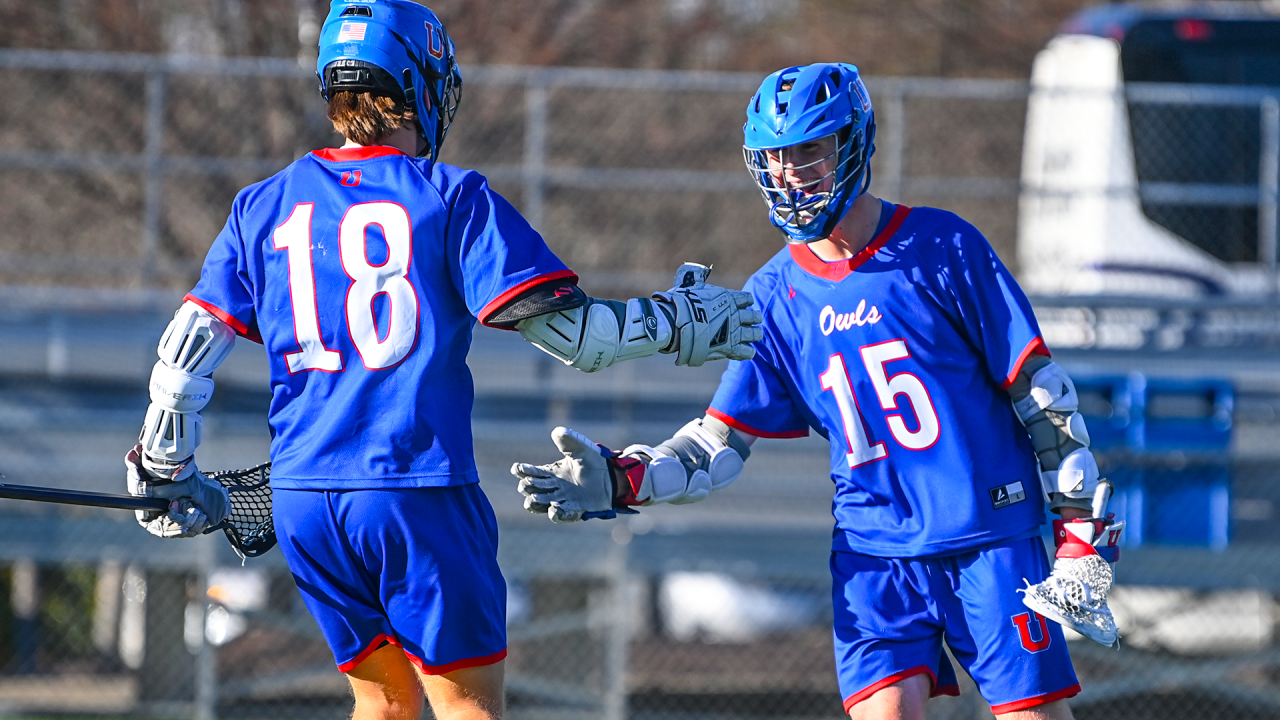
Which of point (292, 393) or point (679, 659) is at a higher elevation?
point (292, 393)

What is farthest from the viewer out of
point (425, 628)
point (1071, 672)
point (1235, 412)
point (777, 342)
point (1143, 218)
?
point (1143, 218)

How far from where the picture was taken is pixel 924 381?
10.6ft

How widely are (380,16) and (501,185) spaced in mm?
6425

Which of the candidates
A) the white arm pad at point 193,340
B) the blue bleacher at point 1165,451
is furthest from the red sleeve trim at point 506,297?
the blue bleacher at point 1165,451

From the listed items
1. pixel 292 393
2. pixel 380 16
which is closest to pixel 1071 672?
pixel 292 393

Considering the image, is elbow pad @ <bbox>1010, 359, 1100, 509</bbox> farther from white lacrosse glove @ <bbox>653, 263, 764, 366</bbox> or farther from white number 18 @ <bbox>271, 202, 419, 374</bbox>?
white number 18 @ <bbox>271, 202, 419, 374</bbox>

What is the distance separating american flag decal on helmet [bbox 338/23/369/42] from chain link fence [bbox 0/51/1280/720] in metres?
3.36

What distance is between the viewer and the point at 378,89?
299 cm

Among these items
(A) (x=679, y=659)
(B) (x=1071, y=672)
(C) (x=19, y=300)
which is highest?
(C) (x=19, y=300)

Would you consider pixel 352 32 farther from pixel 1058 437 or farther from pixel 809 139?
pixel 1058 437

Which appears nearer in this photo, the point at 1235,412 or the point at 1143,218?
the point at 1235,412

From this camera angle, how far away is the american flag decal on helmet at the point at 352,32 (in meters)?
2.98

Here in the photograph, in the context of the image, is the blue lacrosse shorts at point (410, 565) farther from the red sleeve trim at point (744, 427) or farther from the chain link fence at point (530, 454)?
the chain link fence at point (530, 454)

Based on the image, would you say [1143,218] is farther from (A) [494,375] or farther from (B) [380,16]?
(B) [380,16]
